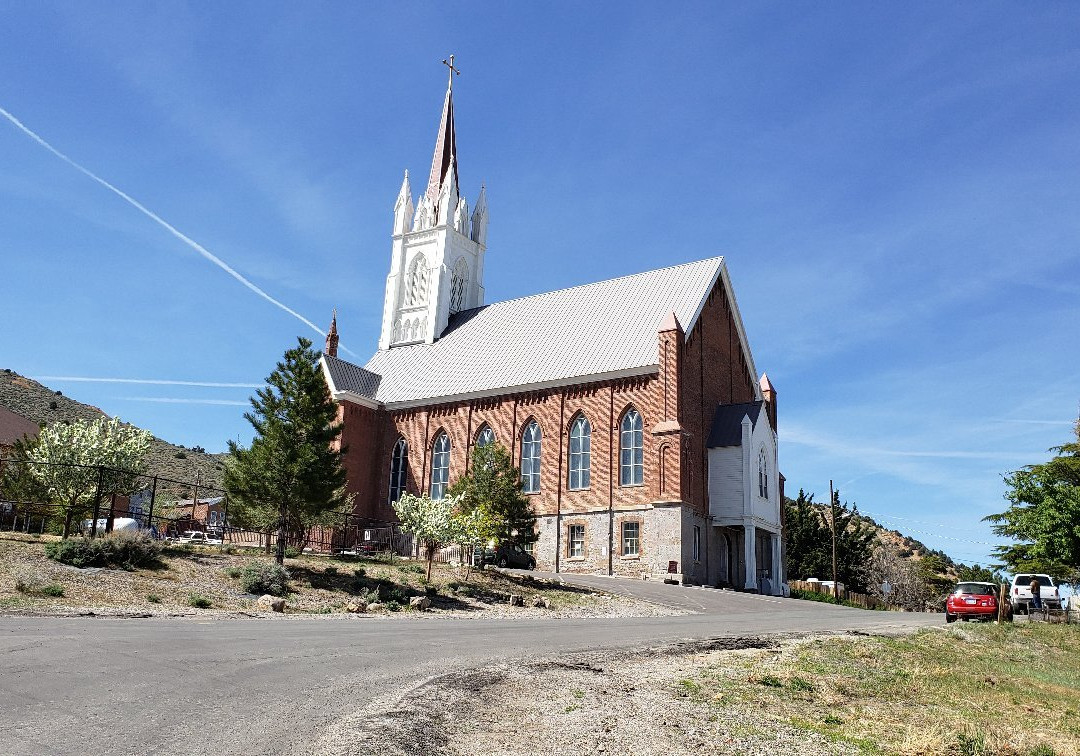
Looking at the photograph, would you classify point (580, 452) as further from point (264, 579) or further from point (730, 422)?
point (264, 579)

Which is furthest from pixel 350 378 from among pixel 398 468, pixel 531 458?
pixel 531 458

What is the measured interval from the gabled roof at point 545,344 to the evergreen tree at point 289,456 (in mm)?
17237

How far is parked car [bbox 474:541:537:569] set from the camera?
39.0 meters

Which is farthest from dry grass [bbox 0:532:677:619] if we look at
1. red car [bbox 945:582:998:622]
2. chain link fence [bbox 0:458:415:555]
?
red car [bbox 945:582:998:622]

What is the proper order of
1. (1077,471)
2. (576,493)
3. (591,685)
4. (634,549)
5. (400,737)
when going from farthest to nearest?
(1077,471)
(576,493)
(634,549)
(591,685)
(400,737)

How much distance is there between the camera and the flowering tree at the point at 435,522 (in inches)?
1117

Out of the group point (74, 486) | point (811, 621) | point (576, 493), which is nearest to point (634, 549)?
point (576, 493)

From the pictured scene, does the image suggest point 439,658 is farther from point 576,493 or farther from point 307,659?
point 576,493

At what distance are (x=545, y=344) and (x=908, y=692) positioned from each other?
37.7 metres

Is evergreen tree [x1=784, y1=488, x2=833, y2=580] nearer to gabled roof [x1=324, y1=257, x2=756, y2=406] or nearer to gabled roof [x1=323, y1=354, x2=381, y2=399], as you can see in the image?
gabled roof [x1=324, y1=257, x2=756, y2=406]

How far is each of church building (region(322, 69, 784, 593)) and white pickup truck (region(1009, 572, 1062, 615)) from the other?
11077 mm

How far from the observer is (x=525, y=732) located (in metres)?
8.62

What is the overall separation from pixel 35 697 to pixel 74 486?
22.4 metres

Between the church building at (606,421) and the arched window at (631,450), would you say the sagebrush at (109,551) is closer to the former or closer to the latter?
the church building at (606,421)
